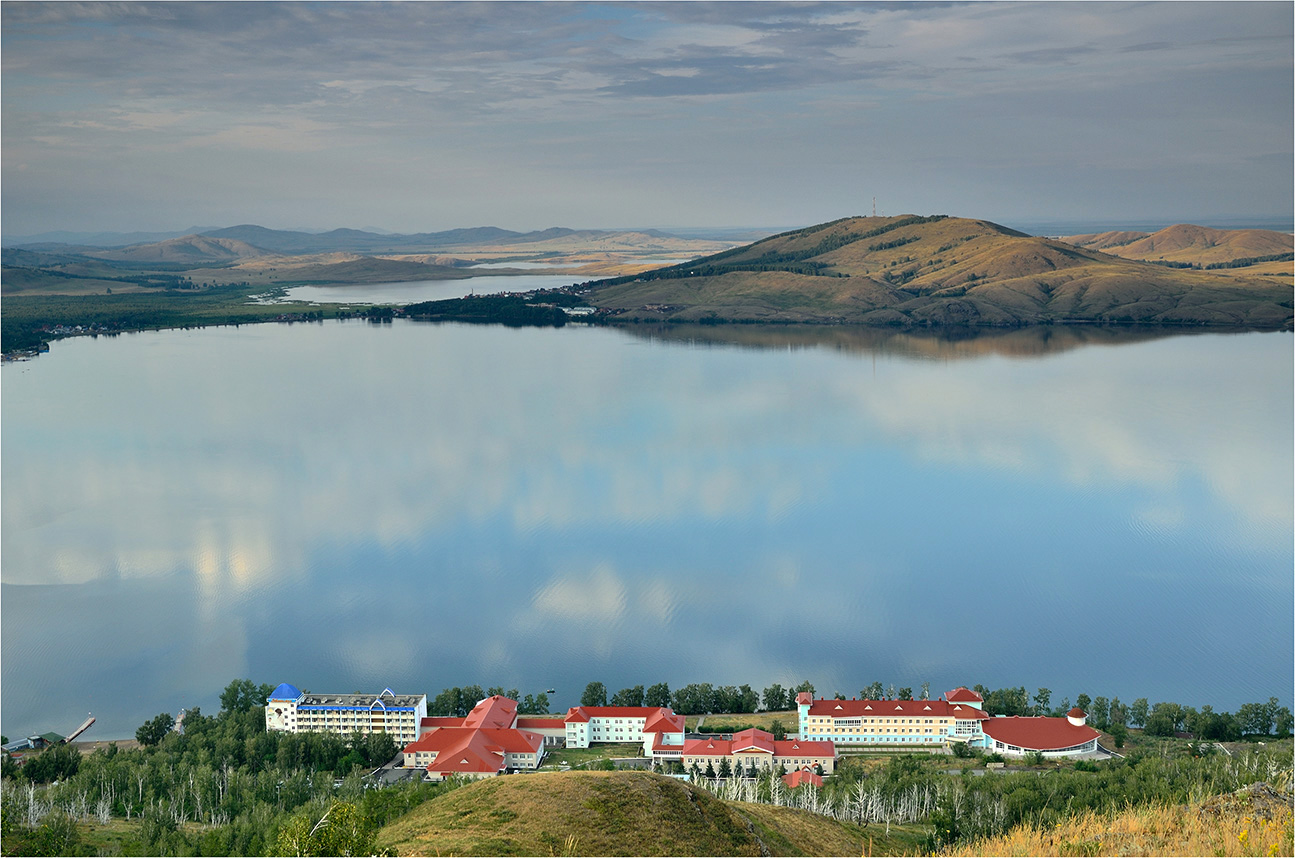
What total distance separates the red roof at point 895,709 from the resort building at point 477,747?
12.0ft

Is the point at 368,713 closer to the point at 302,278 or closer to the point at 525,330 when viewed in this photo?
the point at 525,330

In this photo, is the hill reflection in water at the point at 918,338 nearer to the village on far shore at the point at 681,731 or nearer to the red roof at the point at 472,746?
the village on far shore at the point at 681,731

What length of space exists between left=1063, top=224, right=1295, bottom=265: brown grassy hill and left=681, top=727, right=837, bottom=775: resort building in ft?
269

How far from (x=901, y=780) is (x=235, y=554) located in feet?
45.5

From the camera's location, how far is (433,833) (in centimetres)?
803

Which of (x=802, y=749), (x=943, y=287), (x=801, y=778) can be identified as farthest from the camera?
(x=943, y=287)

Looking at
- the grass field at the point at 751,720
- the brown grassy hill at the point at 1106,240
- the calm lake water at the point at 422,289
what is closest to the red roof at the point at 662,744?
the grass field at the point at 751,720

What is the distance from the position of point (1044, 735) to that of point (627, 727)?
5.18 meters

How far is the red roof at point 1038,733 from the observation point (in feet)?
42.6

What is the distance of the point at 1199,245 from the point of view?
92688 mm

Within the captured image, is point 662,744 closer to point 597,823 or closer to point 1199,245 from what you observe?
point 597,823

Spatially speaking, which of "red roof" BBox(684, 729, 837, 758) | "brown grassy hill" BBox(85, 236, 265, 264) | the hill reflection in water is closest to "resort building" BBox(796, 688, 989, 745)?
"red roof" BBox(684, 729, 837, 758)

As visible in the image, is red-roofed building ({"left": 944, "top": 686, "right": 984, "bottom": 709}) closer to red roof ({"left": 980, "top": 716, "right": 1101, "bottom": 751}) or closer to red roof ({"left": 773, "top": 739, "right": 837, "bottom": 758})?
red roof ({"left": 980, "top": 716, "right": 1101, "bottom": 751})

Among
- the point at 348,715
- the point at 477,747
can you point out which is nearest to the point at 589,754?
the point at 477,747
